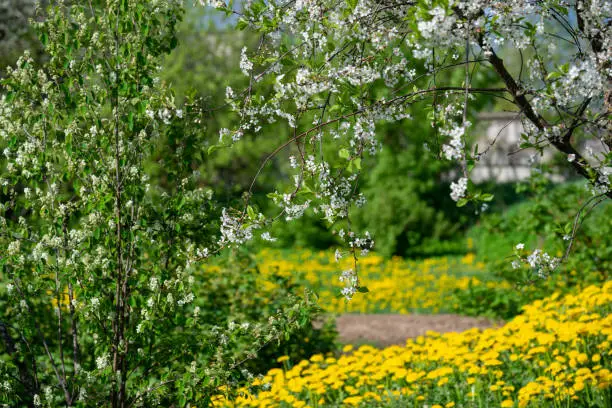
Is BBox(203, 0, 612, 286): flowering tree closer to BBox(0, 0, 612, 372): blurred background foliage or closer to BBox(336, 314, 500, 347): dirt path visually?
BBox(0, 0, 612, 372): blurred background foliage

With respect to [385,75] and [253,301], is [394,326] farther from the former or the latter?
[385,75]

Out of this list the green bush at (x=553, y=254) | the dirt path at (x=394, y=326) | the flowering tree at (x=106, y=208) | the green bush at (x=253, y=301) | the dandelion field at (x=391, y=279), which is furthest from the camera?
the dandelion field at (x=391, y=279)

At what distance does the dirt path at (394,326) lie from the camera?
7.73m

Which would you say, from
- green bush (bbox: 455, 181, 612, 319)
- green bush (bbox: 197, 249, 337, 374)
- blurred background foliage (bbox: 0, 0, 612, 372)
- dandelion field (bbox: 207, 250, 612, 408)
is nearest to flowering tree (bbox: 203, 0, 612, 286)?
blurred background foliage (bbox: 0, 0, 612, 372)

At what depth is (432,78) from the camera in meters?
3.35

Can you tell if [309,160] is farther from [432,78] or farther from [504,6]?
[504,6]

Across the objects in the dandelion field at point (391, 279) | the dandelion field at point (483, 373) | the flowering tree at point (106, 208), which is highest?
the dandelion field at point (391, 279)

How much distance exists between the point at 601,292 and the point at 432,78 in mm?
3525

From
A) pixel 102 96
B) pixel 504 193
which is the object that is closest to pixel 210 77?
pixel 504 193

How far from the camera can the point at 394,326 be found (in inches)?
328

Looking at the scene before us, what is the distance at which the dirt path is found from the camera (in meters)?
7.73

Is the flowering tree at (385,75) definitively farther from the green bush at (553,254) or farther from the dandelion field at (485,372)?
the green bush at (553,254)

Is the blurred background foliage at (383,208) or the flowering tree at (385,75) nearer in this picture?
the flowering tree at (385,75)

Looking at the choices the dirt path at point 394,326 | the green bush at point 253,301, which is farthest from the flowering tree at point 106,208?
the dirt path at point 394,326
